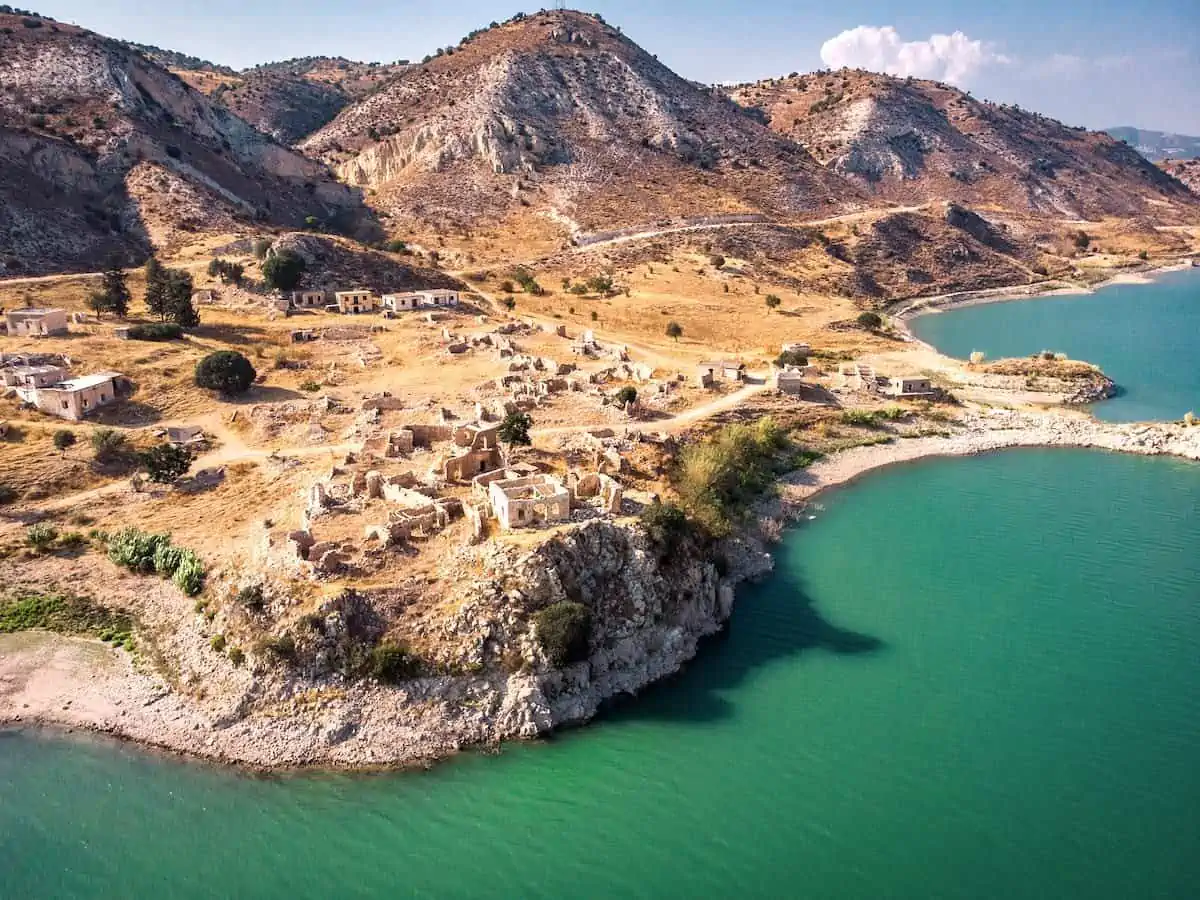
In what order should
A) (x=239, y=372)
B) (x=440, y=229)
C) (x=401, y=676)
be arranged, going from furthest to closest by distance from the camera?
(x=440, y=229), (x=239, y=372), (x=401, y=676)

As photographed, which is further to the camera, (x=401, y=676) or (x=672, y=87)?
(x=672, y=87)

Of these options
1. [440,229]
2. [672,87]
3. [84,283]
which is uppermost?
[672,87]

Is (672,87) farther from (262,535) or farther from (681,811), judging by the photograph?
(681,811)

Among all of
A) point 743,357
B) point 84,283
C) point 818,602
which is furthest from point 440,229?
point 818,602

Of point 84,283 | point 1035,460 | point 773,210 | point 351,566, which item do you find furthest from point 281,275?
point 773,210

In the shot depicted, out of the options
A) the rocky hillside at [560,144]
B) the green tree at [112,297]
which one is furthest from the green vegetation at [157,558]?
the rocky hillside at [560,144]

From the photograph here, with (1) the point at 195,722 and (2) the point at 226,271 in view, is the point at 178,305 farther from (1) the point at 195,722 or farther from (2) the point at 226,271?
(1) the point at 195,722

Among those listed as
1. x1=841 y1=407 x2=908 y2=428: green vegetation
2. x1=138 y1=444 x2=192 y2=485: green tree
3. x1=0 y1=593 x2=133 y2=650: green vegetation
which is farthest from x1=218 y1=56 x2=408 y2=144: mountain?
x1=0 y1=593 x2=133 y2=650: green vegetation

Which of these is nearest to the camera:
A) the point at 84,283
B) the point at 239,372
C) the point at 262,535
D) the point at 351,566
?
the point at 351,566

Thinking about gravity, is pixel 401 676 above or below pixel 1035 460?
below
